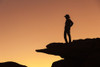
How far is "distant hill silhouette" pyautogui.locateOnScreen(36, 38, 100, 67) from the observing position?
21505 mm

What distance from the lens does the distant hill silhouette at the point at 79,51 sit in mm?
21505

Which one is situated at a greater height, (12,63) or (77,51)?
(77,51)

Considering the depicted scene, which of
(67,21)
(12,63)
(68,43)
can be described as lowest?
(12,63)

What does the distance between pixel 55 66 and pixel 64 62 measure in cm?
150

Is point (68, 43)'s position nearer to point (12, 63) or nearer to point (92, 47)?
point (92, 47)

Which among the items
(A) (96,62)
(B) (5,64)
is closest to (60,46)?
(A) (96,62)

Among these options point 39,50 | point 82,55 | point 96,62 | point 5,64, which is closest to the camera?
point 96,62

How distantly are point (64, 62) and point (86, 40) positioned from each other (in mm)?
4161

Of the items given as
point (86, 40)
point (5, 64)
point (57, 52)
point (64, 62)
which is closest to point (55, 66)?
point (64, 62)

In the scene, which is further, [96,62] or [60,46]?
[60,46]

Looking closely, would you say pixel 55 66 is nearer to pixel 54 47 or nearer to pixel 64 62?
pixel 64 62

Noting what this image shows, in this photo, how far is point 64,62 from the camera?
24938 millimetres

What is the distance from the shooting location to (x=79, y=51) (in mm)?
22406

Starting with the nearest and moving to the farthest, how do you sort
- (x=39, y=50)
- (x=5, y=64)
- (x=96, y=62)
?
(x=96, y=62) → (x=39, y=50) → (x=5, y=64)
